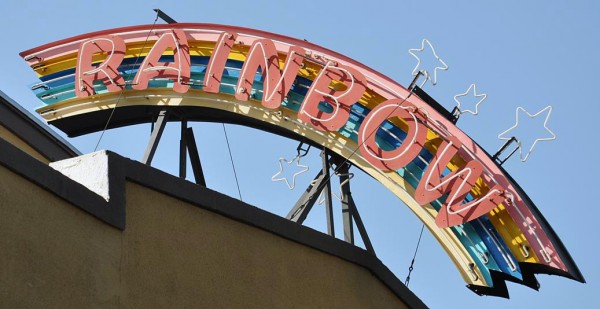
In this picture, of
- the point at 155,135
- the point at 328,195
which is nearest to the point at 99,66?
the point at 155,135

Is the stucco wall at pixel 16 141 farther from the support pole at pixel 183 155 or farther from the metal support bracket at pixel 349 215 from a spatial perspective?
the metal support bracket at pixel 349 215

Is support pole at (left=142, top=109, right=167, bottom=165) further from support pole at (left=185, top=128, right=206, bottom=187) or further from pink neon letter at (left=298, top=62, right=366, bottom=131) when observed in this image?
pink neon letter at (left=298, top=62, right=366, bottom=131)

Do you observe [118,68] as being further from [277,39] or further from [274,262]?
[274,262]

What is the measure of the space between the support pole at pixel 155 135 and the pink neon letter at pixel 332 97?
2135 millimetres

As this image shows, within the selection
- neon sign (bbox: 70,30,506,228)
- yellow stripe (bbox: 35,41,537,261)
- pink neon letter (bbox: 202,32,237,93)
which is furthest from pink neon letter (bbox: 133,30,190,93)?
pink neon letter (bbox: 202,32,237,93)

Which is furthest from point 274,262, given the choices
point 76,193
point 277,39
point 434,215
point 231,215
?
point 277,39

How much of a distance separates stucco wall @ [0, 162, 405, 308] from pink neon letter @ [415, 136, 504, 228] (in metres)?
3.77

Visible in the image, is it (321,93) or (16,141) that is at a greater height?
(321,93)

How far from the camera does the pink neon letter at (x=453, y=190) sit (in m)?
14.4

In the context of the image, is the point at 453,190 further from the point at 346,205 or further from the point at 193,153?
the point at 193,153

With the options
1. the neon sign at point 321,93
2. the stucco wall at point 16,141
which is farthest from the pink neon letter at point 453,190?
the stucco wall at point 16,141

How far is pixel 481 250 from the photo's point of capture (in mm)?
14578

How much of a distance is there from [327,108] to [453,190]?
2.31 m

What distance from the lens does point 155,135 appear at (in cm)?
1504
